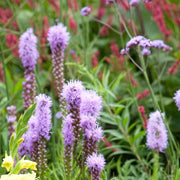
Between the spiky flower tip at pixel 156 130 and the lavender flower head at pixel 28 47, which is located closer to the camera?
the spiky flower tip at pixel 156 130

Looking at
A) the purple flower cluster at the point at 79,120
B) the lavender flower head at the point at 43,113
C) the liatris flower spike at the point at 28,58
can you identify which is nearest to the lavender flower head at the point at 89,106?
the purple flower cluster at the point at 79,120

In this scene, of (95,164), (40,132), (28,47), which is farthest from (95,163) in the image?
(28,47)

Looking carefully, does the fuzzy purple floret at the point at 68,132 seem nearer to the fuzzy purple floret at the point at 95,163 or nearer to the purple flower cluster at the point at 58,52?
the fuzzy purple floret at the point at 95,163

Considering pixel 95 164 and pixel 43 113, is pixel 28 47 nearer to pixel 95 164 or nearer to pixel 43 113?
pixel 43 113

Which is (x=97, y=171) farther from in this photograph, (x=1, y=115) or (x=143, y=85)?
(x=143, y=85)

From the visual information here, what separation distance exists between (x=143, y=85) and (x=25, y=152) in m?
1.68

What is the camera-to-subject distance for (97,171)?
1335 millimetres

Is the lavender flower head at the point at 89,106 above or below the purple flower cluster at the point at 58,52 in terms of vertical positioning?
below

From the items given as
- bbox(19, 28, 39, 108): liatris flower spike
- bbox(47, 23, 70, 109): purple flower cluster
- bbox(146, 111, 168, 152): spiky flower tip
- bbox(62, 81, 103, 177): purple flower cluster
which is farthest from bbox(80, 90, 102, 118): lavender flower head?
bbox(19, 28, 39, 108): liatris flower spike

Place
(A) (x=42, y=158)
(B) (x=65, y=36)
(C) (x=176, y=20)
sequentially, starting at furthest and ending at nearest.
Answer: (C) (x=176, y=20), (B) (x=65, y=36), (A) (x=42, y=158)

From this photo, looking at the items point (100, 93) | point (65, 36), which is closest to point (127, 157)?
point (100, 93)

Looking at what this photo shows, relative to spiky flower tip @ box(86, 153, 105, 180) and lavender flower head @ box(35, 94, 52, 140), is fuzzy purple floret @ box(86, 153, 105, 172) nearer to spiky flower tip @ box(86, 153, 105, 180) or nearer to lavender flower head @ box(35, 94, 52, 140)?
spiky flower tip @ box(86, 153, 105, 180)

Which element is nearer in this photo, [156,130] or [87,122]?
[87,122]

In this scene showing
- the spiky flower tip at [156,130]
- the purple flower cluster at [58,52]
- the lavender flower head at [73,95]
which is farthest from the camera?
the purple flower cluster at [58,52]
